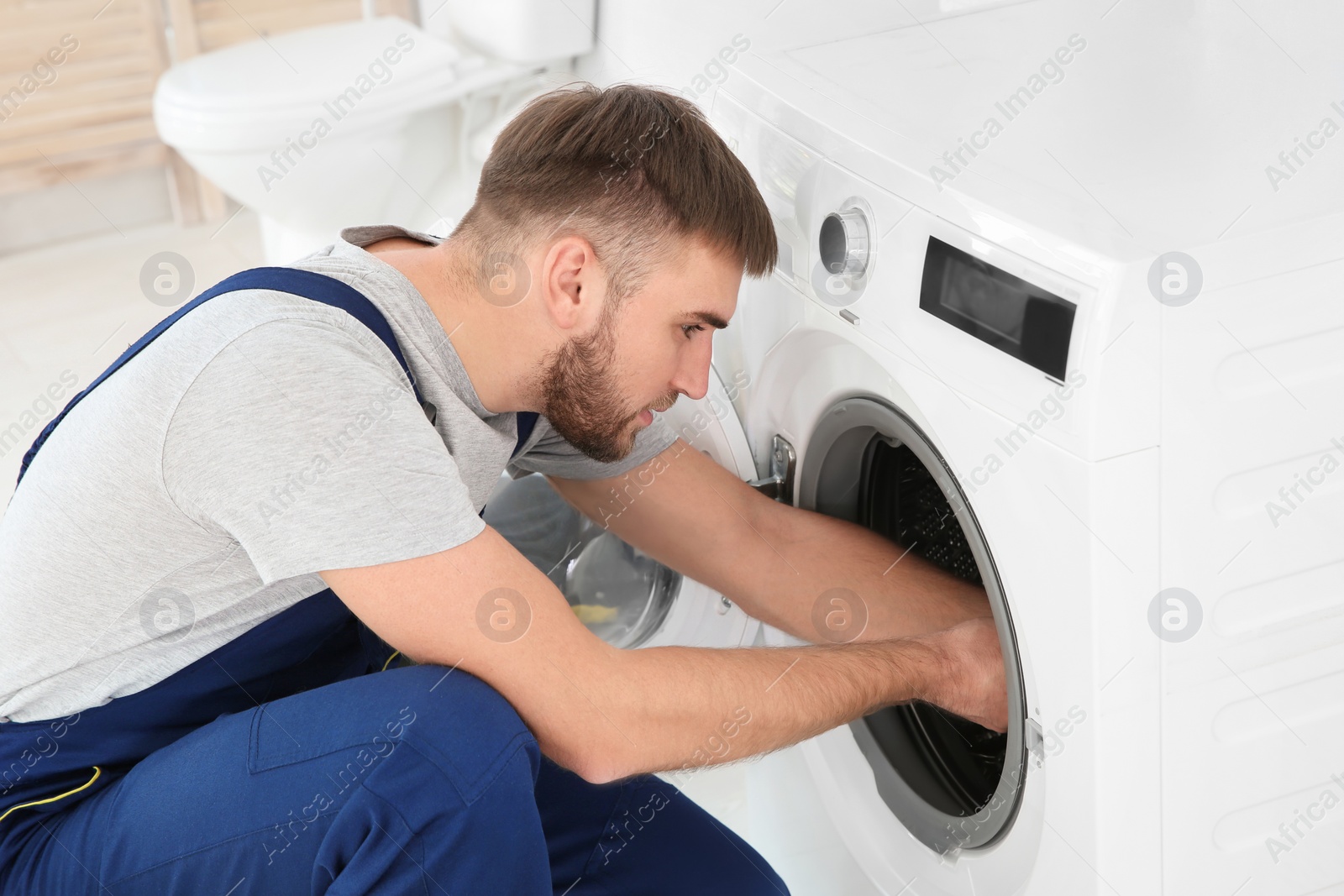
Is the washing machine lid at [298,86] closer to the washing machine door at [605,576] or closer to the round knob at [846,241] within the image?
the washing machine door at [605,576]

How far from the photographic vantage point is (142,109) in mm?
2803

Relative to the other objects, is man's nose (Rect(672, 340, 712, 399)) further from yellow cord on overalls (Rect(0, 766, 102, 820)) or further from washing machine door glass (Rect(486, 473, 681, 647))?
yellow cord on overalls (Rect(0, 766, 102, 820))

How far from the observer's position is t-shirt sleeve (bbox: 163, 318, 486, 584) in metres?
0.84

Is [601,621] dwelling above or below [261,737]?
below

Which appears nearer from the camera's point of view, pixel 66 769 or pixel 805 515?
pixel 66 769

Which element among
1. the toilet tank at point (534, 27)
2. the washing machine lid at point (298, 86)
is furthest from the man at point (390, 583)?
the washing machine lid at point (298, 86)

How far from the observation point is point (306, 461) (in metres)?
0.83

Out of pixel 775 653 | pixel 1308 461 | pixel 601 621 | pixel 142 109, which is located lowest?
pixel 142 109

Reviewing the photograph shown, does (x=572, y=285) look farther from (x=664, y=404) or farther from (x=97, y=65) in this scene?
(x=97, y=65)

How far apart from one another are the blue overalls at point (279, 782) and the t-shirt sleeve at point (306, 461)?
0.28 feet

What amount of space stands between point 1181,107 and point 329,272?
0.64 metres

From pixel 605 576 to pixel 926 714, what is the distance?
389 millimetres

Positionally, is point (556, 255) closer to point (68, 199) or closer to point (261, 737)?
point (261, 737)

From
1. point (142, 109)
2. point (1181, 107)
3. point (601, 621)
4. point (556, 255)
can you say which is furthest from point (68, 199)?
point (1181, 107)
